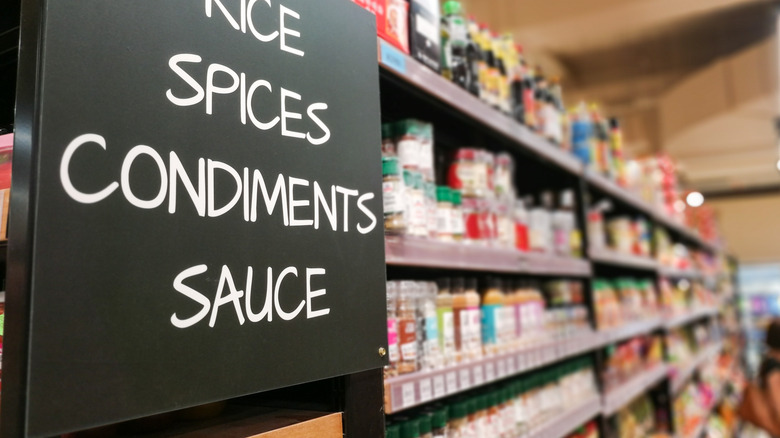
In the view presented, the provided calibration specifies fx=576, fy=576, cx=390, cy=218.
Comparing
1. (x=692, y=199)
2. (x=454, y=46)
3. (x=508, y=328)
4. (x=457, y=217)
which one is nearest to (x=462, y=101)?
(x=454, y=46)

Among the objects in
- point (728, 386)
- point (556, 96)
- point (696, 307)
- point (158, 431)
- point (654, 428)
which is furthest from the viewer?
point (728, 386)

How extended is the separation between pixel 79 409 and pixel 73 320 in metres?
0.09

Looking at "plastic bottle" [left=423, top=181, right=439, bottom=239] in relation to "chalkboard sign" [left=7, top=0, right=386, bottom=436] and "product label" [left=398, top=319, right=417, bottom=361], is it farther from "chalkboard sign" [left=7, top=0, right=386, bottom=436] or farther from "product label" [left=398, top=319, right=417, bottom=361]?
"chalkboard sign" [left=7, top=0, right=386, bottom=436]

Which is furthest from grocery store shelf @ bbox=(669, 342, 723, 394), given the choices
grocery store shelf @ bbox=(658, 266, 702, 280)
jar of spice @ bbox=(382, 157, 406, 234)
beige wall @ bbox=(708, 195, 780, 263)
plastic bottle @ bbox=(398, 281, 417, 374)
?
beige wall @ bbox=(708, 195, 780, 263)

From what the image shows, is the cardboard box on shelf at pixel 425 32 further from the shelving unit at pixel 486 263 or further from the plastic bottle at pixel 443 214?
the plastic bottle at pixel 443 214

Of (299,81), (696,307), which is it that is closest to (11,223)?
(299,81)

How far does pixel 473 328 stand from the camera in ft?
5.37

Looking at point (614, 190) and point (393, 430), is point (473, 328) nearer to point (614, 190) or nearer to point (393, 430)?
point (393, 430)

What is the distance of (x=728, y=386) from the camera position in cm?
686

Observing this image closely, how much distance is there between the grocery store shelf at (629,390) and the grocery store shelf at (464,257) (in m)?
0.75

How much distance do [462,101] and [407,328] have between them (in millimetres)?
670

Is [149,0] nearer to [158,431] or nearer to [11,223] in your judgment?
[11,223]

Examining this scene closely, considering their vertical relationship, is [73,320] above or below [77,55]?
below

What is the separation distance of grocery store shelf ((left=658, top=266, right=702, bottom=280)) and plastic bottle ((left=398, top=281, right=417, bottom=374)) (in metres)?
3.32
